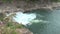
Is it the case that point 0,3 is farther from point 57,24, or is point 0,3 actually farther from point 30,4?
point 57,24

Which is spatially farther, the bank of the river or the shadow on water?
the bank of the river

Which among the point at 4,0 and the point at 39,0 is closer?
the point at 4,0

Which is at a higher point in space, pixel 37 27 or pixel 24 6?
pixel 37 27

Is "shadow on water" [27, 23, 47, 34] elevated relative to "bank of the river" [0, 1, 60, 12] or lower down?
elevated

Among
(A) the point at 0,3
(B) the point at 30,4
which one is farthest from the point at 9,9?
(B) the point at 30,4

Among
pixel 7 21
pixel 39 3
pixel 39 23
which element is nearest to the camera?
pixel 7 21

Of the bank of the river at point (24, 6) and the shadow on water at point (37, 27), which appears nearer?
the shadow on water at point (37, 27)

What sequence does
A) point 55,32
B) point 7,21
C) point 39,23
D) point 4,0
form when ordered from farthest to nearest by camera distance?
1. point 4,0
2. point 39,23
3. point 55,32
4. point 7,21

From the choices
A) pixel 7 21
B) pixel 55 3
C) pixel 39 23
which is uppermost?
pixel 7 21

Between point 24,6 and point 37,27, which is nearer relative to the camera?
point 37,27

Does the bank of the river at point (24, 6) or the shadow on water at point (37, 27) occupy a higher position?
the shadow on water at point (37, 27)

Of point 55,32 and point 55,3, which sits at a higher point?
point 55,32
